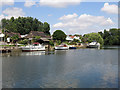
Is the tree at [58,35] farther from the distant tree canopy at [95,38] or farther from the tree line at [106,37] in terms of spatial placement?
the distant tree canopy at [95,38]

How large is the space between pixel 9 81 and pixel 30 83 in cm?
278

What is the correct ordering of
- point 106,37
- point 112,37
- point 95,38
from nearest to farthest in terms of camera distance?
point 95,38, point 112,37, point 106,37

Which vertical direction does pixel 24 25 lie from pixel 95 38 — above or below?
above

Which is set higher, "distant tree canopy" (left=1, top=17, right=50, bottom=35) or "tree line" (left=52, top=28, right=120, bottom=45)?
"distant tree canopy" (left=1, top=17, right=50, bottom=35)

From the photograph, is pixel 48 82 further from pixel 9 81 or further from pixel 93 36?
pixel 93 36

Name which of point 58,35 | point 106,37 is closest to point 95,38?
point 58,35

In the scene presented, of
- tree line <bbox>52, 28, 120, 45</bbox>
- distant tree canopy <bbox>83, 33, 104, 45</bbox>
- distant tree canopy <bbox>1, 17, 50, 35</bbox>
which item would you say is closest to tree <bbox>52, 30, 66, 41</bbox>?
distant tree canopy <bbox>1, 17, 50, 35</bbox>

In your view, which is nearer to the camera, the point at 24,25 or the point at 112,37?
the point at 24,25

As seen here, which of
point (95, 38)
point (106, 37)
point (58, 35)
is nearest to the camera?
point (58, 35)

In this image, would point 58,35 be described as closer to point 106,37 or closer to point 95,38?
point 95,38

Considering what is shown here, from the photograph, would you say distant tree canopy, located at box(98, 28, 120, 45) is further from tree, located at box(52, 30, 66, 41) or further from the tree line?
tree, located at box(52, 30, 66, 41)

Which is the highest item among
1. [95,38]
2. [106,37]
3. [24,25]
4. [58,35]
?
[24,25]

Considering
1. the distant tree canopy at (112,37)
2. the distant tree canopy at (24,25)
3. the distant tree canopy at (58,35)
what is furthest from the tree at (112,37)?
the distant tree canopy at (24,25)

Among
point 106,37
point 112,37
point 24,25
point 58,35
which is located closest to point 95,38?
point 58,35
